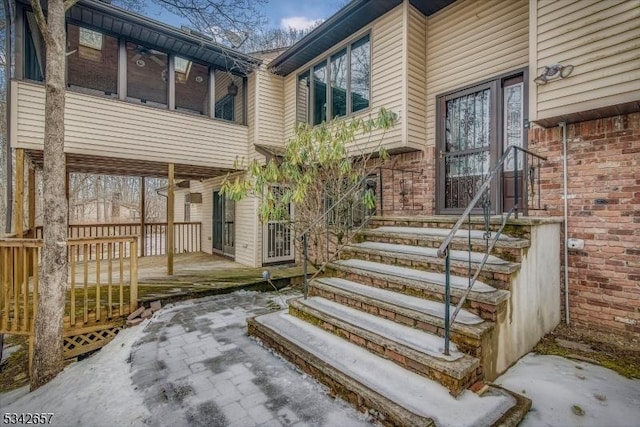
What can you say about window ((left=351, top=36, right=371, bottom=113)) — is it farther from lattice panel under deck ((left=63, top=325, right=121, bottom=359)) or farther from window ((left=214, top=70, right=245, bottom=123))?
lattice panel under deck ((left=63, top=325, right=121, bottom=359))

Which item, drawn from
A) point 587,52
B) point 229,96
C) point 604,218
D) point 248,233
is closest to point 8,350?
point 248,233

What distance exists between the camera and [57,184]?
3.26 metres

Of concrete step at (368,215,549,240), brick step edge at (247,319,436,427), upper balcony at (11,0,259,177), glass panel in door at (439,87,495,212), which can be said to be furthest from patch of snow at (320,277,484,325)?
upper balcony at (11,0,259,177)

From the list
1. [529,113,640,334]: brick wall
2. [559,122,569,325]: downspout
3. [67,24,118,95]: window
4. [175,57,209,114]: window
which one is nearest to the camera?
[529,113,640,334]: brick wall

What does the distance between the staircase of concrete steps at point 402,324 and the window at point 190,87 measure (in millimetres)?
7941

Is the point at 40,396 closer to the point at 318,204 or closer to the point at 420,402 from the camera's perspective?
the point at 420,402

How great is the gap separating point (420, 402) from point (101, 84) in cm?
1061

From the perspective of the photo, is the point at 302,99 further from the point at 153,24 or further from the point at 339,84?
the point at 153,24

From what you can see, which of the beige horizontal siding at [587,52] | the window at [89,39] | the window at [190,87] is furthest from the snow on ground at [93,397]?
the window at [89,39]

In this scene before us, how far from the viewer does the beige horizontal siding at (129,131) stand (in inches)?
219

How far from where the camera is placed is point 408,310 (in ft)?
9.53

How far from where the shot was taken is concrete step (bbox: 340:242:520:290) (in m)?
2.90

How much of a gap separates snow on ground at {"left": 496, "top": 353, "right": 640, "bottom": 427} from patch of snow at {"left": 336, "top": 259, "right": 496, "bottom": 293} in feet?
2.57

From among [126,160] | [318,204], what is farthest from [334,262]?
[126,160]
